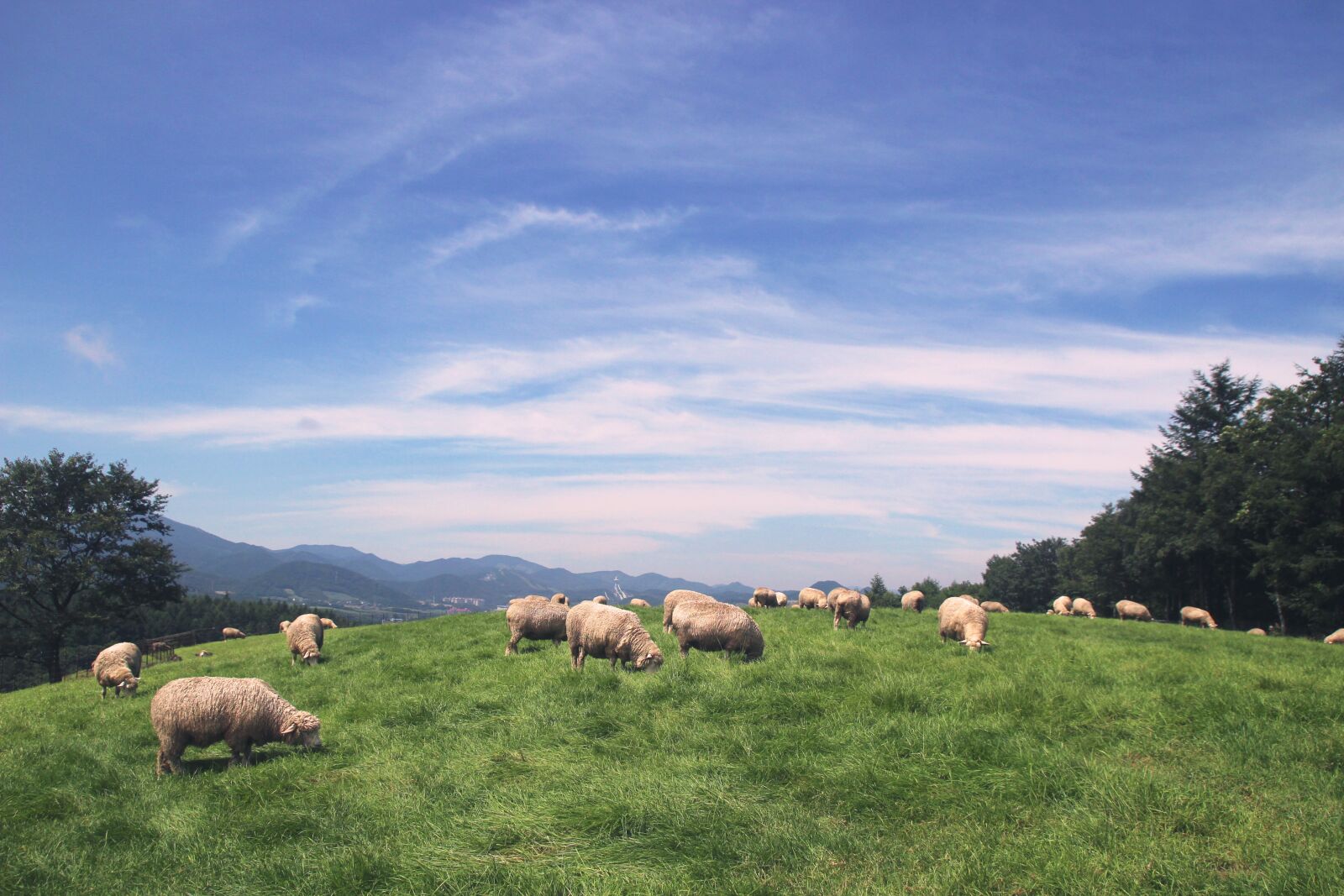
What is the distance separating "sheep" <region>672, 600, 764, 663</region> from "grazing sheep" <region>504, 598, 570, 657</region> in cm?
468

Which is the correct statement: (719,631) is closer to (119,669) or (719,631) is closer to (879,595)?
(119,669)

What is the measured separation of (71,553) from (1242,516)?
75.2m

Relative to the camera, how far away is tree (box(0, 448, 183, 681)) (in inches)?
1602

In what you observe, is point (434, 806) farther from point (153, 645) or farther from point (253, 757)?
point (153, 645)

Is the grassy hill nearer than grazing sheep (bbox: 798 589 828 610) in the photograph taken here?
Yes

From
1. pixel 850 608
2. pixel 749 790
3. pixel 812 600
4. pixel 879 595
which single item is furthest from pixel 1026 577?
pixel 749 790

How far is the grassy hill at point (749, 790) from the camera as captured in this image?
225 inches

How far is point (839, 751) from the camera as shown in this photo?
8.28 metres

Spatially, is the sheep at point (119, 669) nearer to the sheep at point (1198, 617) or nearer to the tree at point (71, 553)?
the tree at point (71, 553)

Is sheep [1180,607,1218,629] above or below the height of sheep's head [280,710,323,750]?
below

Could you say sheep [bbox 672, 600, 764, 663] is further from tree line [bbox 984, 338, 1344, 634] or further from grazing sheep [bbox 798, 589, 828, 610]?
tree line [bbox 984, 338, 1344, 634]

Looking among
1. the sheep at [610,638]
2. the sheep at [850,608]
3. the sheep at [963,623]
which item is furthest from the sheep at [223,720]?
the sheep at [850,608]

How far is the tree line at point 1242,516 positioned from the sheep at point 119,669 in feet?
186

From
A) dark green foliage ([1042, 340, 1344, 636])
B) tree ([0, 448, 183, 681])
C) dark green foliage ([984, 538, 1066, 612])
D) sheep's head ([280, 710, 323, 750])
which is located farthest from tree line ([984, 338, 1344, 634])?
tree ([0, 448, 183, 681])
